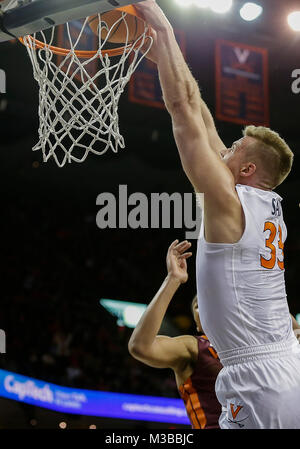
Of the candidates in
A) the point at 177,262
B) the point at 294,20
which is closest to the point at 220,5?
the point at 294,20

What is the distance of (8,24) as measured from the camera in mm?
2803

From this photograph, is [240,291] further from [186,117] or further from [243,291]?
[186,117]

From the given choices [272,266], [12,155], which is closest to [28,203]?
[12,155]

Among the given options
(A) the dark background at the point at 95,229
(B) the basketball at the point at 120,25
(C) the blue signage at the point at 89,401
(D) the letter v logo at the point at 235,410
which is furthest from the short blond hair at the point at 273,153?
(C) the blue signage at the point at 89,401

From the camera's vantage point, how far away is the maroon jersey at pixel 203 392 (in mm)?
3053

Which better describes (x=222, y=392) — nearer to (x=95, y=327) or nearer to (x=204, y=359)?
(x=204, y=359)

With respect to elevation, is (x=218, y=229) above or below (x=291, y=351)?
above

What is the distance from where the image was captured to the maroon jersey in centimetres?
305

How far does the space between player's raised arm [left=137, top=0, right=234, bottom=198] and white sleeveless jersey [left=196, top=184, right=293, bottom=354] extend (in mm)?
159

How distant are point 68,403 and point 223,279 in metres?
7.28

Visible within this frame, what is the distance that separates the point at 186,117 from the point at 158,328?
116cm

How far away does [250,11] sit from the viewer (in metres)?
6.63

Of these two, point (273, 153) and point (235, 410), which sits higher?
point (273, 153)

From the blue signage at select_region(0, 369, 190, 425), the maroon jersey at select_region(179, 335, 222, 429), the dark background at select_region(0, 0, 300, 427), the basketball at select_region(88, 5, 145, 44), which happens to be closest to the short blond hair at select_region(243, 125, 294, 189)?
the basketball at select_region(88, 5, 145, 44)
